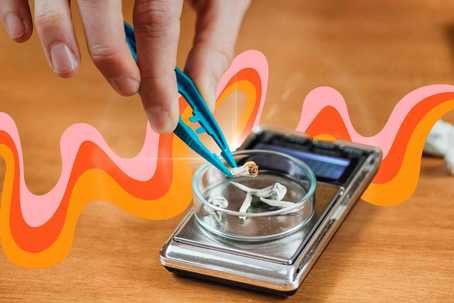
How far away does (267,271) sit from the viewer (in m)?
0.62

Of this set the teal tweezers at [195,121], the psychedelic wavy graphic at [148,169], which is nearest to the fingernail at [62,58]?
the teal tweezers at [195,121]

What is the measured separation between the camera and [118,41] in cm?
51

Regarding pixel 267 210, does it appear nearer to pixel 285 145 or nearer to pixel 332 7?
pixel 285 145

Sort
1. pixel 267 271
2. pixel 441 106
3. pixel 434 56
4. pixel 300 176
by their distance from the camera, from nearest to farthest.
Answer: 1. pixel 267 271
2. pixel 300 176
3. pixel 441 106
4. pixel 434 56

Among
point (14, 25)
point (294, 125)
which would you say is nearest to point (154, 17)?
point (14, 25)

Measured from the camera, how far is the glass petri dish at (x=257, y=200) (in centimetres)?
66

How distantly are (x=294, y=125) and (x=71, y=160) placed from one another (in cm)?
25

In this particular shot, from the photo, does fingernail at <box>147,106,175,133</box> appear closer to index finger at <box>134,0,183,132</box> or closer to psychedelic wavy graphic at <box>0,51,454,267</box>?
index finger at <box>134,0,183,132</box>

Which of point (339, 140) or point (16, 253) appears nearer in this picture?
point (16, 253)

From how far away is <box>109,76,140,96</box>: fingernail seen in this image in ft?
1.75

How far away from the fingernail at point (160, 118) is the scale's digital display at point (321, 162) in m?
0.21

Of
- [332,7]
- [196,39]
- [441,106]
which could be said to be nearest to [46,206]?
[196,39]

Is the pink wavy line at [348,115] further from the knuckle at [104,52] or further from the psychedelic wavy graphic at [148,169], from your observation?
the knuckle at [104,52]

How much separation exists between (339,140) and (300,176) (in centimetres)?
9
